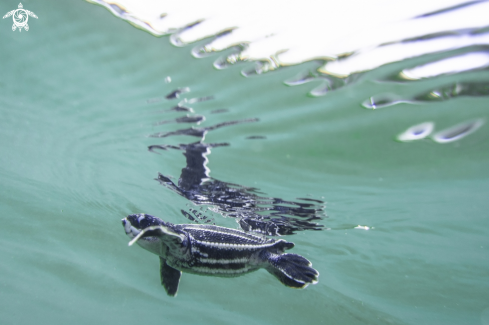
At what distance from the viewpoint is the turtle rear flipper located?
13.4 feet

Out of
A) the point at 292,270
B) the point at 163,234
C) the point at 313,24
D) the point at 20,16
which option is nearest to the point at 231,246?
the point at 292,270

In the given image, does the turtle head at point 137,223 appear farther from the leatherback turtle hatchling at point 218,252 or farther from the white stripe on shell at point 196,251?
the white stripe on shell at point 196,251

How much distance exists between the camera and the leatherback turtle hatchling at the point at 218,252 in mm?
3736

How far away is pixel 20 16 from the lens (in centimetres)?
472

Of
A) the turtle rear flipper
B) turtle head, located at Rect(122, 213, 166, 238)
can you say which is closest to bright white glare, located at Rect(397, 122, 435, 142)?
the turtle rear flipper

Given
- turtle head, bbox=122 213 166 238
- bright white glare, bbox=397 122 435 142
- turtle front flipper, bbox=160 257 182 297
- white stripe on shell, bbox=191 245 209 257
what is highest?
bright white glare, bbox=397 122 435 142

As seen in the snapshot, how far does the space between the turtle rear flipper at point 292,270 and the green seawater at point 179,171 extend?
8.94 ft

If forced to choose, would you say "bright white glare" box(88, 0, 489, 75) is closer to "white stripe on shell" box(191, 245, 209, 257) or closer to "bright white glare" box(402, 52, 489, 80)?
"bright white glare" box(402, 52, 489, 80)

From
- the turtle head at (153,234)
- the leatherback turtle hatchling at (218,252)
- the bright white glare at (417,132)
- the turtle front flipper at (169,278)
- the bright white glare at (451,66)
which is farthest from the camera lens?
the bright white glare at (417,132)

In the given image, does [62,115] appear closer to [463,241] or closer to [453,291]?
[463,241]

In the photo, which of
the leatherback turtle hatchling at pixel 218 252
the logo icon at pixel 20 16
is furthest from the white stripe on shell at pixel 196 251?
the logo icon at pixel 20 16

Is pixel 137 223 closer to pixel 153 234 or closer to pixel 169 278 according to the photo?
pixel 153 234

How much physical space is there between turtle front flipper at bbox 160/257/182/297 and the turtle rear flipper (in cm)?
Result: 178

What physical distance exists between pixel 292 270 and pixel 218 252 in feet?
3.99
